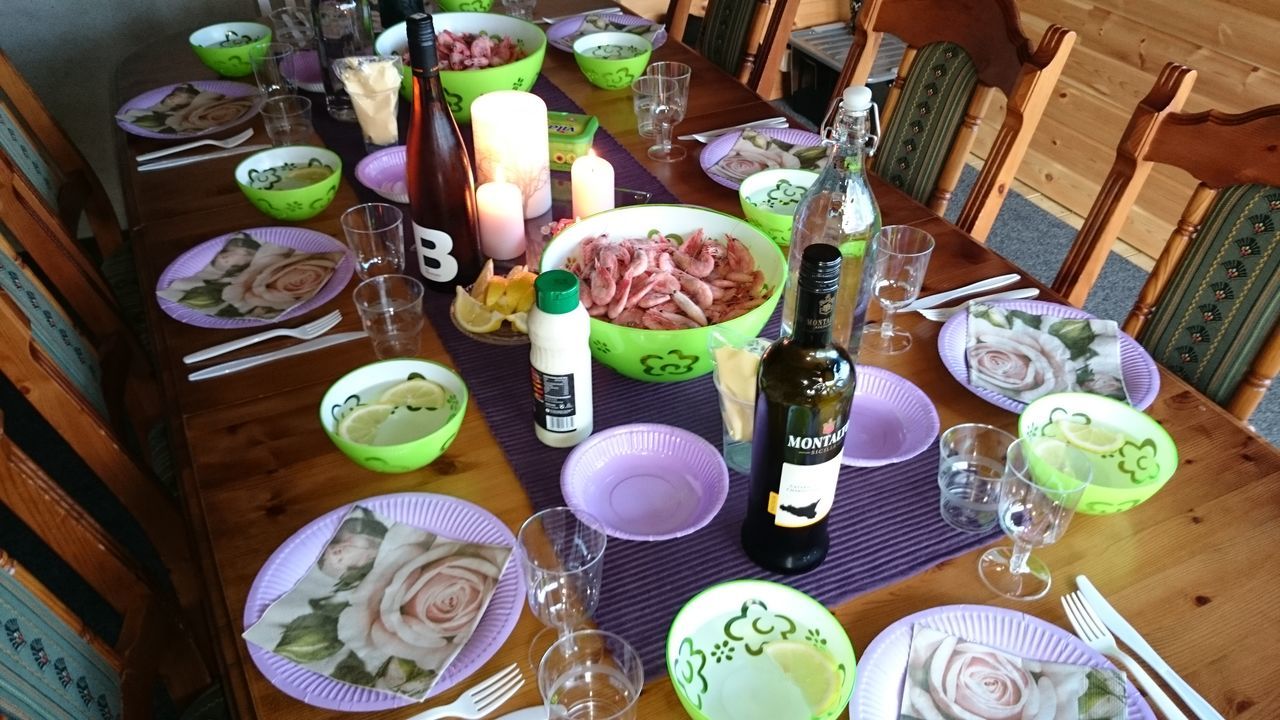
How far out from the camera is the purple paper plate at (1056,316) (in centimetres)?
103

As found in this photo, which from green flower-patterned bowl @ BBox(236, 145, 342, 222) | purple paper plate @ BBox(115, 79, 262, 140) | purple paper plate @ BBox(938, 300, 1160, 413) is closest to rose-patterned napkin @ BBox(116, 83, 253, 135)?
purple paper plate @ BBox(115, 79, 262, 140)

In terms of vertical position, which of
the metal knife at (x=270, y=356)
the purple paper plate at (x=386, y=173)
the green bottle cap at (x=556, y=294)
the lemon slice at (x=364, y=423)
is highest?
the green bottle cap at (x=556, y=294)

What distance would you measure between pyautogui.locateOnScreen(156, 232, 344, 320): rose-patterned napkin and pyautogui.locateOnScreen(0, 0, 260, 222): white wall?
5.48 ft

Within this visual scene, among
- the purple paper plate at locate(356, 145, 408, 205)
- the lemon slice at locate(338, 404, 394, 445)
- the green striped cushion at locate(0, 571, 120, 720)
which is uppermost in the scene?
the lemon slice at locate(338, 404, 394, 445)

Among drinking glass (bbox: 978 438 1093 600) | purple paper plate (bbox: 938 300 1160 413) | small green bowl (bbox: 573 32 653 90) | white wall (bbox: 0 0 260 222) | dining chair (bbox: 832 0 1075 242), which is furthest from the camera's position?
white wall (bbox: 0 0 260 222)

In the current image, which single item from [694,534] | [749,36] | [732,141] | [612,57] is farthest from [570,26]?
[694,534]

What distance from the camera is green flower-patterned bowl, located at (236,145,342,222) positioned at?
135 centimetres

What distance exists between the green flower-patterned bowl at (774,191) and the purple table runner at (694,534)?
0.36m

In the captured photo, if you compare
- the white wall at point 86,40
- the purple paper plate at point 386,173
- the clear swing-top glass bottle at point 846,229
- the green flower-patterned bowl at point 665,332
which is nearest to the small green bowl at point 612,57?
the purple paper plate at point 386,173

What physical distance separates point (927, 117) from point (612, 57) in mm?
660

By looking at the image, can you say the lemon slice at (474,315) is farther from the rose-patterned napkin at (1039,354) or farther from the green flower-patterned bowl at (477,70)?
the rose-patterned napkin at (1039,354)

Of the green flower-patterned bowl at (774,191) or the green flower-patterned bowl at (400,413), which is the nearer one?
the green flower-patterned bowl at (400,413)

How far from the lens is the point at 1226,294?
1.20 meters

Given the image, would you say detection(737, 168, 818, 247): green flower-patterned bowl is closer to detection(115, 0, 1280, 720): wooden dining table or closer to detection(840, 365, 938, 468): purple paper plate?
detection(115, 0, 1280, 720): wooden dining table
